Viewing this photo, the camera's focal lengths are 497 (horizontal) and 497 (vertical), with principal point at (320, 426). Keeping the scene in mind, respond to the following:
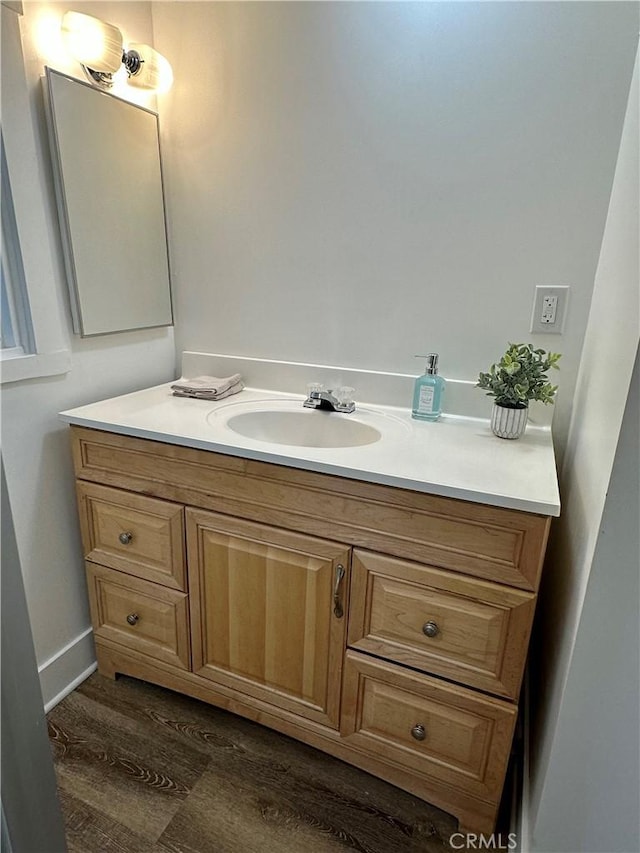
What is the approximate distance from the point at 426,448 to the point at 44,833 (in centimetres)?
92

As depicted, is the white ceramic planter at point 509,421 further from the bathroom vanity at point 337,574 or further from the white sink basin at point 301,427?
the white sink basin at point 301,427

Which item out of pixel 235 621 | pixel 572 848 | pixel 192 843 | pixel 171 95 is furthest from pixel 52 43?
pixel 572 848

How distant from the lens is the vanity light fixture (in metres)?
1.19

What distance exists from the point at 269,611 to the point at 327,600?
17 cm

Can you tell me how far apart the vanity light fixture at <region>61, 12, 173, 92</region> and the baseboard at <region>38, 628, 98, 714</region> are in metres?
1.59

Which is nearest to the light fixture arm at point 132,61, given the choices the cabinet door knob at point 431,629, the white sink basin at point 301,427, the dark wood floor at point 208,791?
the white sink basin at point 301,427

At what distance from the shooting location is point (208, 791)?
1230 millimetres

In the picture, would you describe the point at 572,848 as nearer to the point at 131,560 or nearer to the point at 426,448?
the point at 426,448

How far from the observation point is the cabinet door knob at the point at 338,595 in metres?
1.11

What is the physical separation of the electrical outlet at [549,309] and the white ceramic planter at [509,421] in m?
0.23

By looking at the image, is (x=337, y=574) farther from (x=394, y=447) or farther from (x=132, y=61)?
(x=132, y=61)

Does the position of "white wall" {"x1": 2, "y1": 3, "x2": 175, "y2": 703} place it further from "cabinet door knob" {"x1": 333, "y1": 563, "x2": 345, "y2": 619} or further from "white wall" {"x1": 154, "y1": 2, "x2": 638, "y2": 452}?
"cabinet door knob" {"x1": 333, "y1": 563, "x2": 345, "y2": 619}

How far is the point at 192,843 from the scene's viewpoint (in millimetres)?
1115

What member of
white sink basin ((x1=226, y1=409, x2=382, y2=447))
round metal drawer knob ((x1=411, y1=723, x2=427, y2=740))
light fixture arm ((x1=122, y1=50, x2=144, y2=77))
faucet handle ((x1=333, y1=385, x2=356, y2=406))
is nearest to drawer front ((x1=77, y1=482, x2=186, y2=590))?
white sink basin ((x1=226, y1=409, x2=382, y2=447))
